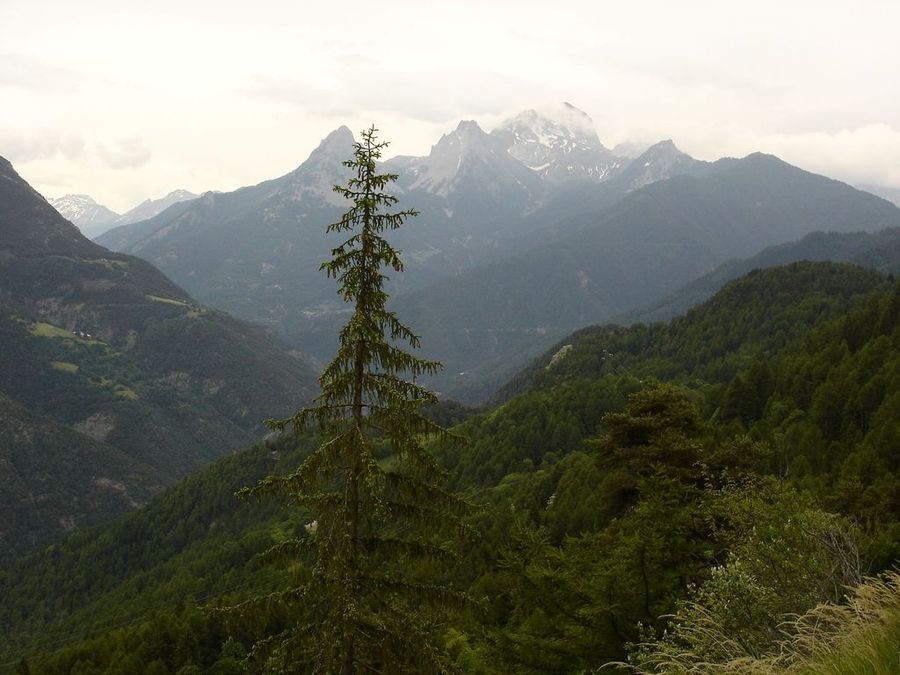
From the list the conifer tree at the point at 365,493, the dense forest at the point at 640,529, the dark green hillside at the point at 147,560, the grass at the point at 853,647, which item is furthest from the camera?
the dark green hillside at the point at 147,560

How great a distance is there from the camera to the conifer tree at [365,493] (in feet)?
49.5

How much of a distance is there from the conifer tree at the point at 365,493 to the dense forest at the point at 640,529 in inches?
40.7

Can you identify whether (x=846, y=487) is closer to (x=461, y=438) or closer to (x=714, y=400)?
(x=461, y=438)

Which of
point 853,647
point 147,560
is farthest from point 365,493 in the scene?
point 147,560

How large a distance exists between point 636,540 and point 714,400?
214ft

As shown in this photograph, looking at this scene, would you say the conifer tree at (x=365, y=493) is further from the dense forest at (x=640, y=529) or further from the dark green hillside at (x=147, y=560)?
the dark green hillside at (x=147, y=560)

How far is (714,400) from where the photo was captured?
7769cm

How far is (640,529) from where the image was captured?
61.9ft

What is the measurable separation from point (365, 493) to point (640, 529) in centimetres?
830

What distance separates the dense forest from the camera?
488 inches

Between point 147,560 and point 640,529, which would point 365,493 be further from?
point 147,560

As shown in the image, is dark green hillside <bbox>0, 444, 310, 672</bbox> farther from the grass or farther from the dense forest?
the grass

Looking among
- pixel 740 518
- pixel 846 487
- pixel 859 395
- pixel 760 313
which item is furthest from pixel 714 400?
pixel 760 313

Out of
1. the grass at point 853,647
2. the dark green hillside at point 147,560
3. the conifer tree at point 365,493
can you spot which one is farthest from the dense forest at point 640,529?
the conifer tree at point 365,493
